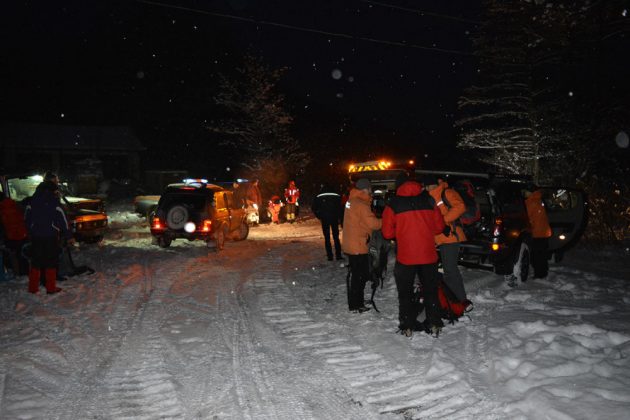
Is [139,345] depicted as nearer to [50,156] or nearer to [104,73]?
[50,156]

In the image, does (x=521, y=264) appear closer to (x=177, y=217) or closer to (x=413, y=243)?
(x=413, y=243)

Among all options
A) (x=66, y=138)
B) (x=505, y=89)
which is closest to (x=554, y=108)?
(x=505, y=89)

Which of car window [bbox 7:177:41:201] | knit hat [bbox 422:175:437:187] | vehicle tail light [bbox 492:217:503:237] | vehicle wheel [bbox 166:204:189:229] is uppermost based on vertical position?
car window [bbox 7:177:41:201]

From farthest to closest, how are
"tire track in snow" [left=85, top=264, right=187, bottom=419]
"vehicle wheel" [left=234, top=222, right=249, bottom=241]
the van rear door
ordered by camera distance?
"vehicle wheel" [left=234, top=222, right=249, bottom=241], the van rear door, "tire track in snow" [left=85, top=264, right=187, bottom=419]

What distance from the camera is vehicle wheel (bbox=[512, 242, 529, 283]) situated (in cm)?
924

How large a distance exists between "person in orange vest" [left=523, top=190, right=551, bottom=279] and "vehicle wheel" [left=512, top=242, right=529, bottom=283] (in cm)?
22

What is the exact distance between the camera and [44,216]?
28.9 feet

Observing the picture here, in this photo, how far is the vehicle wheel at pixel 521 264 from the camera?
9242 mm

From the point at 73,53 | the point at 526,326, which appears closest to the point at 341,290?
the point at 526,326

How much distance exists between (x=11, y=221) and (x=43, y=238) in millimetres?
1337

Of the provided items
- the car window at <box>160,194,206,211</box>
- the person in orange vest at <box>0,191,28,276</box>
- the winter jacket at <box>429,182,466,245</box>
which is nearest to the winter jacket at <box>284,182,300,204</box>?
the car window at <box>160,194,206,211</box>

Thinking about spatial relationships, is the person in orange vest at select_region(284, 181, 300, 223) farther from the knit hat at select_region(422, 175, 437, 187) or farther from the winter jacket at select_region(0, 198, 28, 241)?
the knit hat at select_region(422, 175, 437, 187)

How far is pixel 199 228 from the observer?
44.8ft

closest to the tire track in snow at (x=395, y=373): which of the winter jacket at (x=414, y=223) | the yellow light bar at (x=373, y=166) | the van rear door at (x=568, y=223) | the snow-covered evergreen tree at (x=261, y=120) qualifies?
the winter jacket at (x=414, y=223)
